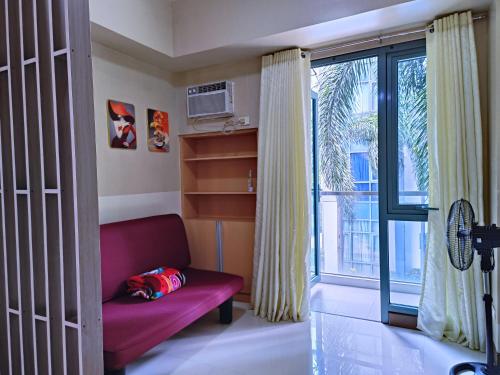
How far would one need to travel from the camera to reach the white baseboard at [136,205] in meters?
2.98

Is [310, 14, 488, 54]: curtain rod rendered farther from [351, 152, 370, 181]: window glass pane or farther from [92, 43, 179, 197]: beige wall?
[92, 43, 179, 197]: beige wall

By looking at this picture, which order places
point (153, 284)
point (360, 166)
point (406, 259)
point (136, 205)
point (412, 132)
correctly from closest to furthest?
point (153, 284) < point (412, 132) < point (406, 259) < point (136, 205) < point (360, 166)

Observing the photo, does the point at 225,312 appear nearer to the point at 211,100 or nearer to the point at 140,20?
the point at 211,100

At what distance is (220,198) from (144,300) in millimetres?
1580

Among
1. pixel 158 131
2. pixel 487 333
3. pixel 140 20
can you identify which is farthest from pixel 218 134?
pixel 487 333

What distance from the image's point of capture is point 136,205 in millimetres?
3273

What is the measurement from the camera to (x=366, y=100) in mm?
3852

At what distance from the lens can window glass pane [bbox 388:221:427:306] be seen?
301 centimetres

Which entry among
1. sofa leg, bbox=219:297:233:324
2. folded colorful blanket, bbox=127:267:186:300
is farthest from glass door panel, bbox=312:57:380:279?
folded colorful blanket, bbox=127:267:186:300

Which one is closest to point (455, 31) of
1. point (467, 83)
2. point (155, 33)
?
point (467, 83)

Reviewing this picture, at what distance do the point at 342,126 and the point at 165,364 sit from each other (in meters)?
3.13

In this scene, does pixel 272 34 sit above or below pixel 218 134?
above

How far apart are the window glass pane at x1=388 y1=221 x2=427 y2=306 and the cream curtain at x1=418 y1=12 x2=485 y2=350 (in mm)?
362

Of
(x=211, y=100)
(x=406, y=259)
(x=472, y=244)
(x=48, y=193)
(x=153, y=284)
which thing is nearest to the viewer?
(x=48, y=193)
